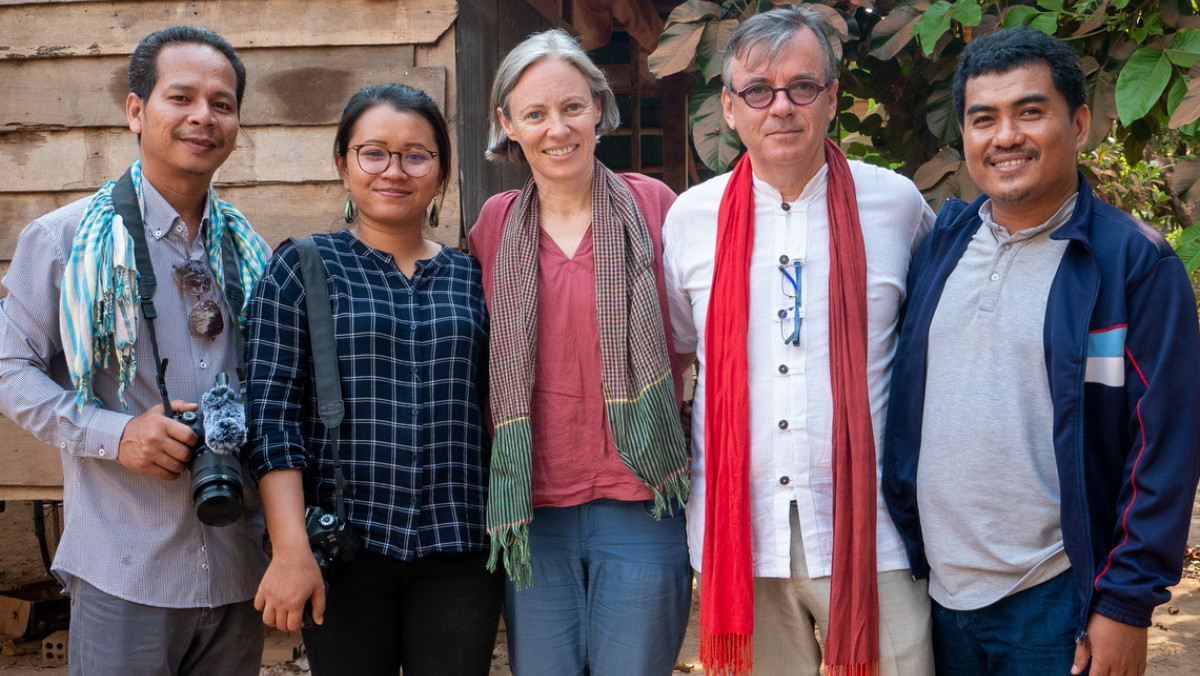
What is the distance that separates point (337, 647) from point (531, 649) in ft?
1.40

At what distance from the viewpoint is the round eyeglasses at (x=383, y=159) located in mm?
2201

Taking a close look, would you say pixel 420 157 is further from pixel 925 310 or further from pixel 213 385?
pixel 925 310

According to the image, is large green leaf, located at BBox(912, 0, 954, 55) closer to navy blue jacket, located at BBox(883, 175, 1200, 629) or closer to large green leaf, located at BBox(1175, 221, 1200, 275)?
large green leaf, located at BBox(1175, 221, 1200, 275)

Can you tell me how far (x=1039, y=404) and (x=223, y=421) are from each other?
157 centimetres

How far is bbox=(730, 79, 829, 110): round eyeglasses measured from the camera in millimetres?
2158

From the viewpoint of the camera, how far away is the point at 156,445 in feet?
6.44

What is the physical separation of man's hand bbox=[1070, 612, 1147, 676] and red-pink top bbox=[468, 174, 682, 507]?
902 mm

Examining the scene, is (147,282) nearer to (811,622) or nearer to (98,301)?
(98,301)

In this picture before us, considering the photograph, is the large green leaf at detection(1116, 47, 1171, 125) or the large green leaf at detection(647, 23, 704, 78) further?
the large green leaf at detection(647, 23, 704, 78)

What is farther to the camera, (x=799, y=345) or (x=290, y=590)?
(x=799, y=345)

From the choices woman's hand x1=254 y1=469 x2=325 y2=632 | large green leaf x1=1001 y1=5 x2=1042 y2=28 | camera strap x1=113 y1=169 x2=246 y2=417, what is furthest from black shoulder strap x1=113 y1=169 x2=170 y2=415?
large green leaf x1=1001 y1=5 x2=1042 y2=28

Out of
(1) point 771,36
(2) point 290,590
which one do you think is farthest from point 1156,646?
(2) point 290,590

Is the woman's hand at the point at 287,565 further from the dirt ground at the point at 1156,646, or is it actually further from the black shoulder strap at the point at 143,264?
the dirt ground at the point at 1156,646

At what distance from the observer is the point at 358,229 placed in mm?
2311
